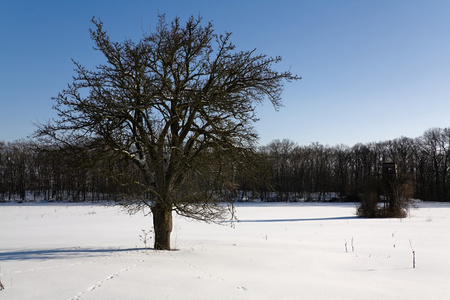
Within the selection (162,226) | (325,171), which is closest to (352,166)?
(325,171)

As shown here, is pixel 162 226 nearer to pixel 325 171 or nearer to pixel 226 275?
pixel 226 275

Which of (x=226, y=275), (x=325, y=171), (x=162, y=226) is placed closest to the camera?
(x=226, y=275)

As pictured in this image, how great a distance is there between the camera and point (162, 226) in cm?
1089

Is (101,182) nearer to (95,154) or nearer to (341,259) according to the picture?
(95,154)

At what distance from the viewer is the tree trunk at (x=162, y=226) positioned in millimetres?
10755

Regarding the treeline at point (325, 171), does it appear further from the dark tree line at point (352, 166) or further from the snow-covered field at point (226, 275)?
the snow-covered field at point (226, 275)

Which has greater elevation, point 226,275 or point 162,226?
point 162,226

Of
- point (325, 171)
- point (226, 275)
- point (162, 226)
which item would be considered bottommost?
point (226, 275)

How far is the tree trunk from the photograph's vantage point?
423 inches

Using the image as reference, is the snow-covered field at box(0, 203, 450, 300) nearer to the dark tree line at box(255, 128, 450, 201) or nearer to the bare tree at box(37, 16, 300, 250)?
the bare tree at box(37, 16, 300, 250)

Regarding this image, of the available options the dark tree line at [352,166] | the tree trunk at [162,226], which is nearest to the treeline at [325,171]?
the dark tree line at [352,166]

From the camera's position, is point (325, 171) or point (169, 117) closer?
point (169, 117)

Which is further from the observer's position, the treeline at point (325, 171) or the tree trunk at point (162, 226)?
the treeline at point (325, 171)

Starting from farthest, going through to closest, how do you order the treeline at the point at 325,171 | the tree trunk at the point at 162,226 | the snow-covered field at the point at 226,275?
the treeline at the point at 325,171
the tree trunk at the point at 162,226
the snow-covered field at the point at 226,275
